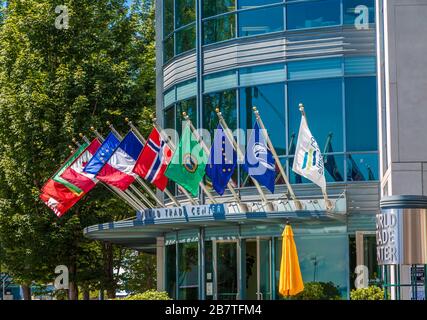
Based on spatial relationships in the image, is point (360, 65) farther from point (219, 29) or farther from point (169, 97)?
point (169, 97)

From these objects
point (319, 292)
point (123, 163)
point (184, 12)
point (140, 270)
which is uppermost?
point (184, 12)

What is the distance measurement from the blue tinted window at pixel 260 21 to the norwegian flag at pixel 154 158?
4.37 m

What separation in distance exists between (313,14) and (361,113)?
333 centimetres

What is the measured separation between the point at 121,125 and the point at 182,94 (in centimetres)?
764

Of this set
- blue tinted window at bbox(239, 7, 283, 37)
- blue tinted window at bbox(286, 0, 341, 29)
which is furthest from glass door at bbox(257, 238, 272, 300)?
blue tinted window at bbox(286, 0, 341, 29)

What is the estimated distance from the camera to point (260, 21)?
28.1 meters

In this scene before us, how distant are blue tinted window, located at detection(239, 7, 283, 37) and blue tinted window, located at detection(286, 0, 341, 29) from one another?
346mm

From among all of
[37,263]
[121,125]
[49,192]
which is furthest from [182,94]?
[37,263]

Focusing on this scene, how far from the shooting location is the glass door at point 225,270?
27.5m

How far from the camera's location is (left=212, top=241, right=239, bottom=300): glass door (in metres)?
27.5

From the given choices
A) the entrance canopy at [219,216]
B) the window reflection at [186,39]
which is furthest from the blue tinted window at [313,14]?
the entrance canopy at [219,216]

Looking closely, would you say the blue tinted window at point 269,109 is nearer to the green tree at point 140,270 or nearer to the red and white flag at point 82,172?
the red and white flag at point 82,172

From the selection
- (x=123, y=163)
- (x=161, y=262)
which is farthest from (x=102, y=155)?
(x=161, y=262)
